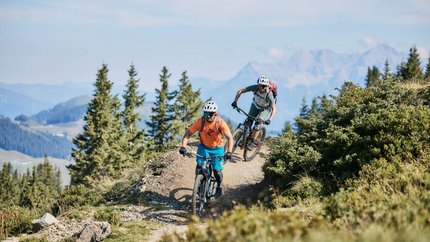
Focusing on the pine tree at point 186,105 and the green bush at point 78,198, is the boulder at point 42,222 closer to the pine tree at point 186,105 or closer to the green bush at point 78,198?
the green bush at point 78,198

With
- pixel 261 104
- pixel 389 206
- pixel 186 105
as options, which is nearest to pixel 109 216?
pixel 261 104

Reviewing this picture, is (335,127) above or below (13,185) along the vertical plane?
above

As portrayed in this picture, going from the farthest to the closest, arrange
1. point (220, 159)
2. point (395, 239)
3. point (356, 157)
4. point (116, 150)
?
1. point (116, 150)
2. point (220, 159)
3. point (356, 157)
4. point (395, 239)

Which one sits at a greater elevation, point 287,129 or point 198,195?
point 287,129

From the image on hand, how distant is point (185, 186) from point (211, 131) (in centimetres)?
451

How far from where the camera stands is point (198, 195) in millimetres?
11852

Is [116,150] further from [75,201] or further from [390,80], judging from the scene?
[390,80]

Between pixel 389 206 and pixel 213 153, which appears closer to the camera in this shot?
pixel 389 206

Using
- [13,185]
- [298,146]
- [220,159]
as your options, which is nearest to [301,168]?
[298,146]

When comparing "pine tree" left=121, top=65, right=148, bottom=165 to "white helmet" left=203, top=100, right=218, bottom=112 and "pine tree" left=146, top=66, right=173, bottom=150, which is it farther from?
"white helmet" left=203, top=100, right=218, bottom=112

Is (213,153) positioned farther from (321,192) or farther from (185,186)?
(185,186)

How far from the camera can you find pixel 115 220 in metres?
12.0

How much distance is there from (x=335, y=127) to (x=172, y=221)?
5738mm

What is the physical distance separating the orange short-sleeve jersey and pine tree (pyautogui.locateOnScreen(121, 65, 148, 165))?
40.2 m
